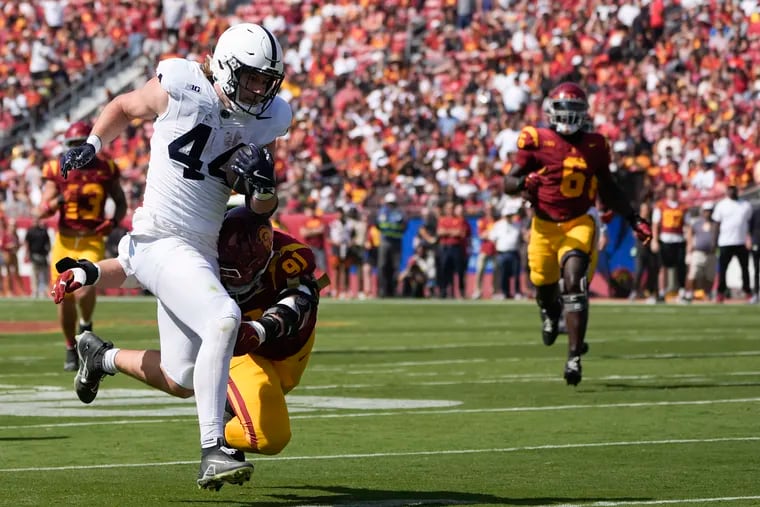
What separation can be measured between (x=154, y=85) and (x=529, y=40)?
80.7 ft

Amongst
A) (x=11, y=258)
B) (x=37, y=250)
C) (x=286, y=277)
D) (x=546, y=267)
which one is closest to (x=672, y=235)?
(x=37, y=250)

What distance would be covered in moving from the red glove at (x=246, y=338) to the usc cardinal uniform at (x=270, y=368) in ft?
0.74

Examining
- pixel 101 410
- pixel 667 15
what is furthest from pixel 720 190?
pixel 101 410

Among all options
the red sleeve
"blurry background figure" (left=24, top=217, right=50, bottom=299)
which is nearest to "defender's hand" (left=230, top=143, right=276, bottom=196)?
the red sleeve

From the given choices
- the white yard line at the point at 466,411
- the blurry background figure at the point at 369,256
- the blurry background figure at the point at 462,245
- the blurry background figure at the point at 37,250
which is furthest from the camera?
the blurry background figure at the point at 37,250

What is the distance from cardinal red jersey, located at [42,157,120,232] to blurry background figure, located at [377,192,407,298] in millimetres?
14699

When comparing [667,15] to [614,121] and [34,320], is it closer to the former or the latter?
[614,121]

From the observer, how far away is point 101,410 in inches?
401

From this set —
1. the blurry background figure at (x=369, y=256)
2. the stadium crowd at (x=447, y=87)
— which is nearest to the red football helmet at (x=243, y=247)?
the stadium crowd at (x=447, y=87)

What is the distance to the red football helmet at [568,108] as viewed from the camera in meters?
12.5

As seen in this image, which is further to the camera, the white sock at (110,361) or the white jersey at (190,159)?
the white sock at (110,361)

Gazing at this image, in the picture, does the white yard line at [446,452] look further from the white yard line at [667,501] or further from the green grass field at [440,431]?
the white yard line at [667,501]

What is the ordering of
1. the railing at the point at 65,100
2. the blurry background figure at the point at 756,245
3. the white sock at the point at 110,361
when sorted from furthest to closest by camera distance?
1. the railing at the point at 65,100
2. the blurry background figure at the point at 756,245
3. the white sock at the point at 110,361

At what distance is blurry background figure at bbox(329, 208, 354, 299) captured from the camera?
95.4 feet
